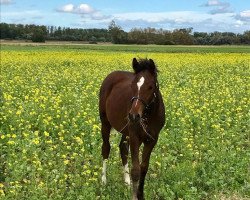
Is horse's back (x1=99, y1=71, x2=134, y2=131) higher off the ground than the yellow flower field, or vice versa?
horse's back (x1=99, y1=71, x2=134, y2=131)

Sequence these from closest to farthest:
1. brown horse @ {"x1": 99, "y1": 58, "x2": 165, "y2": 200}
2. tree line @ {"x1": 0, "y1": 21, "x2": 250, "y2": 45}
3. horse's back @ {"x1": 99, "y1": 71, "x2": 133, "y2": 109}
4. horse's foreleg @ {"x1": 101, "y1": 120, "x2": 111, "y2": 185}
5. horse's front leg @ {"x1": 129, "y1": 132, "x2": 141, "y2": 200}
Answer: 1. brown horse @ {"x1": 99, "y1": 58, "x2": 165, "y2": 200}
2. horse's front leg @ {"x1": 129, "y1": 132, "x2": 141, "y2": 200}
3. horse's foreleg @ {"x1": 101, "y1": 120, "x2": 111, "y2": 185}
4. horse's back @ {"x1": 99, "y1": 71, "x2": 133, "y2": 109}
5. tree line @ {"x1": 0, "y1": 21, "x2": 250, "y2": 45}

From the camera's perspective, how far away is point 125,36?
108m

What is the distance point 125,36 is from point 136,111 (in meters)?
103

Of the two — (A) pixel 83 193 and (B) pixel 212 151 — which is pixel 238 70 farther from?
(A) pixel 83 193

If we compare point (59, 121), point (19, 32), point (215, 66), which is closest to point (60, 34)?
point (19, 32)

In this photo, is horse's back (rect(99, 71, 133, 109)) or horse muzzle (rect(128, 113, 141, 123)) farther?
horse's back (rect(99, 71, 133, 109))

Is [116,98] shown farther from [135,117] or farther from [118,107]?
[135,117]

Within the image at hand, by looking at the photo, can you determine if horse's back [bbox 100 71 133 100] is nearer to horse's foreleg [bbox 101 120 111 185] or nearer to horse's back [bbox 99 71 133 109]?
horse's back [bbox 99 71 133 109]

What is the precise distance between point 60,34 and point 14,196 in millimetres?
115905

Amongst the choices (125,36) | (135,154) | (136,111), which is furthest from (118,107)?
(125,36)

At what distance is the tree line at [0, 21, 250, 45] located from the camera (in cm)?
10275

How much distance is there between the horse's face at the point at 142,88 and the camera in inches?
216

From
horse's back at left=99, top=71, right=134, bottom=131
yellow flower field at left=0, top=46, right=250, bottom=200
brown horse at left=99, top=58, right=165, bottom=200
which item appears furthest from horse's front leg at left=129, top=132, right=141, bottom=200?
horse's back at left=99, top=71, right=134, bottom=131

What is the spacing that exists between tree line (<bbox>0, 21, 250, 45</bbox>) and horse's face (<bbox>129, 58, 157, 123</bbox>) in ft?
313
